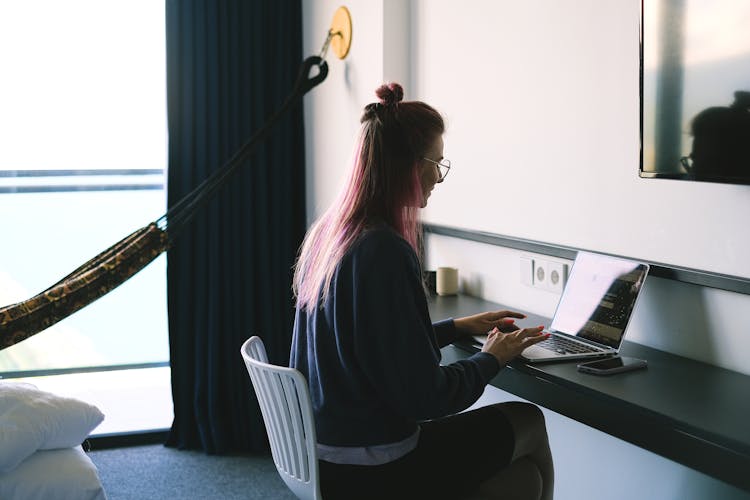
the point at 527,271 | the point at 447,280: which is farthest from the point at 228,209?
the point at 527,271

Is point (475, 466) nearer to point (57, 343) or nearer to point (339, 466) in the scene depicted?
point (339, 466)

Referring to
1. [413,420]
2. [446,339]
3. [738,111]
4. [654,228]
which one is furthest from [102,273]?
[738,111]

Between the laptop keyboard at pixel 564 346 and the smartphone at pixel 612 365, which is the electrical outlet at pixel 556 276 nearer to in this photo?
the laptop keyboard at pixel 564 346

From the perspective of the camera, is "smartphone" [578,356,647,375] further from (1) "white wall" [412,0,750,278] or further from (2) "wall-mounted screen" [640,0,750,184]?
(2) "wall-mounted screen" [640,0,750,184]

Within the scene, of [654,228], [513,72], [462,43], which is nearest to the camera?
[654,228]

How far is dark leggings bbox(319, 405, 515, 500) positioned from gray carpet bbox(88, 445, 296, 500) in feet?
4.36

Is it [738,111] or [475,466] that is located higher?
[738,111]

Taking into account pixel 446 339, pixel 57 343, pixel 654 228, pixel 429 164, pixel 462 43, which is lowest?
pixel 57 343

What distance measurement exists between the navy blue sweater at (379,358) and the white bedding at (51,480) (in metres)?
0.53

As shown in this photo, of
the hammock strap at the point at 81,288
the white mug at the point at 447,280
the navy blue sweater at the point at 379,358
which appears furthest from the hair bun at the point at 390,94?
the hammock strap at the point at 81,288

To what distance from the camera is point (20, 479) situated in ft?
5.88

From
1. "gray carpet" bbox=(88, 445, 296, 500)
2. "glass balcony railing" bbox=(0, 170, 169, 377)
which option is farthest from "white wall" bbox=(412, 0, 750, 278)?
"glass balcony railing" bbox=(0, 170, 169, 377)

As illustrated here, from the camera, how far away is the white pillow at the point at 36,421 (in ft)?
5.89

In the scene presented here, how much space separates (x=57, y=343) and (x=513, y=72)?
7.69 feet
